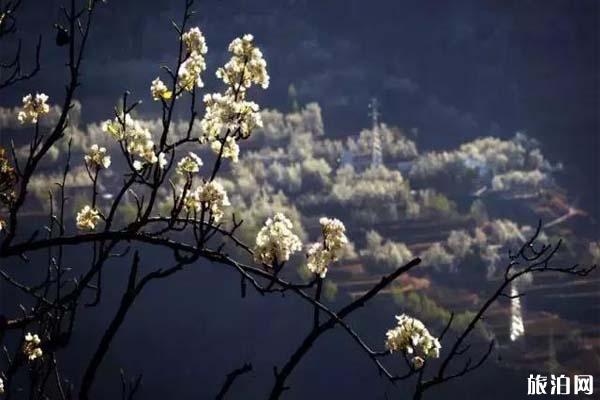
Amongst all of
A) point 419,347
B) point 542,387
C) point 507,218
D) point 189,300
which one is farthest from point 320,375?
point 419,347

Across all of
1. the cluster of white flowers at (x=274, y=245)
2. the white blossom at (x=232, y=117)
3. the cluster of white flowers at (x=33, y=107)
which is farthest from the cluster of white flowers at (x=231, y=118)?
the cluster of white flowers at (x=33, y=107)

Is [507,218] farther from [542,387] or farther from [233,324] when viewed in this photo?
[233,324]

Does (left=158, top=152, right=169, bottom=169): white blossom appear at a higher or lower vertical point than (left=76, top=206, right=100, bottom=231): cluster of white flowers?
higher

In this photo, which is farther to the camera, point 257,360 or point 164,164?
point 257,360

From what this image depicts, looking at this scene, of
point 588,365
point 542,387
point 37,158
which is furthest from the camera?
point 588,365

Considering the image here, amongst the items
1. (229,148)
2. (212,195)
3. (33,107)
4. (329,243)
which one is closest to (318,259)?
(329,243)

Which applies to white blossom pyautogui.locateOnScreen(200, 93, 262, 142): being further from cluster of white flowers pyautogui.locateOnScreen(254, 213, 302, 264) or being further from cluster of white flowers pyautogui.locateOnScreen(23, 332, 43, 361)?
cluster of white flowers pyautogui.locateOnScreen(23, 332, 43, 361)

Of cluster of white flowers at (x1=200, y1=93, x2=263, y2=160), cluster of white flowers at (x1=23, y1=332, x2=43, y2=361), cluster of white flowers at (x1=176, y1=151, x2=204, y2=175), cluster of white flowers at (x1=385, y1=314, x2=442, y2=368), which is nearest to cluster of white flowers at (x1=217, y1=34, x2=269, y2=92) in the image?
cluster of white flowers at (x1=200, y1=93, x2=263, y2=160)

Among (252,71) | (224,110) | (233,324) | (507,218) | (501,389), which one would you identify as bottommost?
(501,389)

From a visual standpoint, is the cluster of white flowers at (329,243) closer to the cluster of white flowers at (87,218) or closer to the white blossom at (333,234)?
the white blossom at (333,234)
